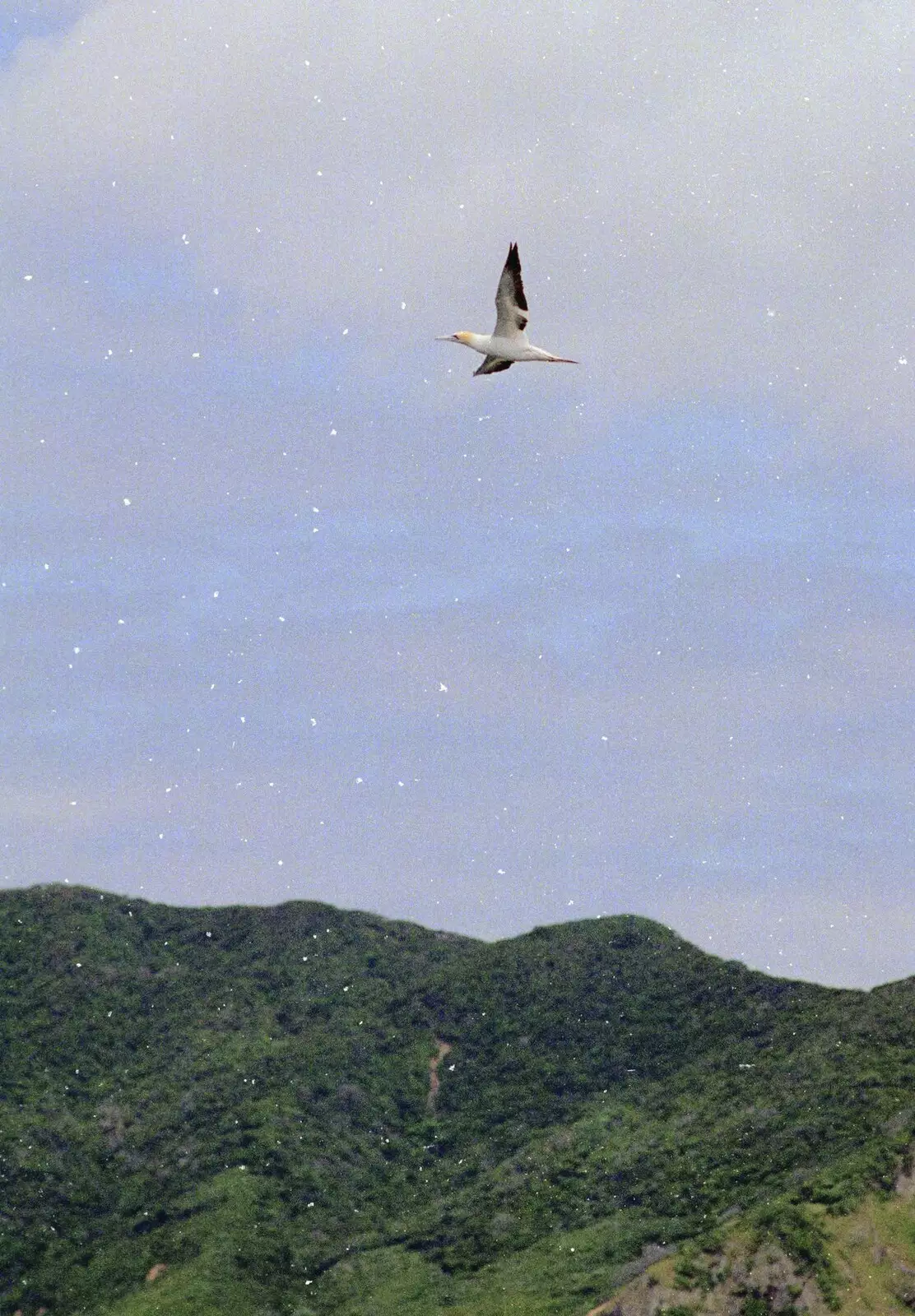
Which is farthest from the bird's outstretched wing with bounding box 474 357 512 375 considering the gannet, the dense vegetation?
the dense vegetation

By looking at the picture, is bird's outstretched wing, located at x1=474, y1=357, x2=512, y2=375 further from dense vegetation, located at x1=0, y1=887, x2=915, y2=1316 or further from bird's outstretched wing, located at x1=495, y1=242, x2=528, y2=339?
dense vegetation, located at x1=0, y1=887, x2=915, y2=1316

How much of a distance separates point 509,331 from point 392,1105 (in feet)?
277

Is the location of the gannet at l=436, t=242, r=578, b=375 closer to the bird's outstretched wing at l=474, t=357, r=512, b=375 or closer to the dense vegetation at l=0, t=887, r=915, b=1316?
the bird's outstretched wing at l=474, t=357, r=512, b=375

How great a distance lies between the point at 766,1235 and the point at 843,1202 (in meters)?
4.15

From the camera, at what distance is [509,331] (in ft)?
116

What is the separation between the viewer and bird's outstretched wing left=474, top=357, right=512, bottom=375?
36.5 m

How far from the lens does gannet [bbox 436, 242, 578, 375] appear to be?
113ft

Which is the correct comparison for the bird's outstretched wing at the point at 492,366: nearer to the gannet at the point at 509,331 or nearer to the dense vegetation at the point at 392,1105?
the gannet at the point at 509,331

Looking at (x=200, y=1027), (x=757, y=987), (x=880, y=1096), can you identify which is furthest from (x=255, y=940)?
(x=880, y=1096)

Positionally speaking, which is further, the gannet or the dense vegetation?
the dense vegetation

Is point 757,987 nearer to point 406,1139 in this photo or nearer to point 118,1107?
point 406,1139

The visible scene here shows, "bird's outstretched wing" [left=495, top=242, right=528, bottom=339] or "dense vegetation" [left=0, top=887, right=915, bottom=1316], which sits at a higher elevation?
"bird's outstretched wing" [left=495, top=242, right=528, bottom=339]

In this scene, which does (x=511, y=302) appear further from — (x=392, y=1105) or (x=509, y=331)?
(x=392, y=1105)

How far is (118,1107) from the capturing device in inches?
4441
